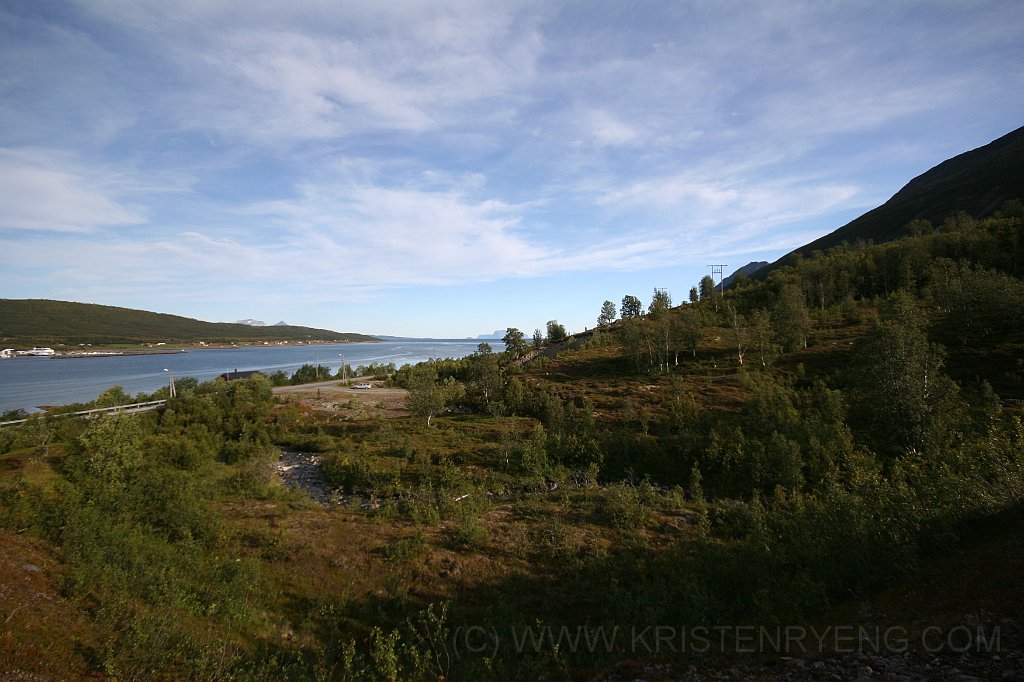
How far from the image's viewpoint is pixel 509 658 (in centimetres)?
882

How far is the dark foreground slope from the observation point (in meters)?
106

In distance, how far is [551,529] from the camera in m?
16.3

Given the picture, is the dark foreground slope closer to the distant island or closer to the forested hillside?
the forested hillside

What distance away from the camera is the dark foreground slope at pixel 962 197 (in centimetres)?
10629

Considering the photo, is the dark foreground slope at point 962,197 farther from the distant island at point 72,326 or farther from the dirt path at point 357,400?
the distant island at point 72,326

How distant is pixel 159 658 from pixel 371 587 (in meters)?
5.88

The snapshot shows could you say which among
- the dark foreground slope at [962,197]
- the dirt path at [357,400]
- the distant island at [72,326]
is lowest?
the dirt path at [357,400]

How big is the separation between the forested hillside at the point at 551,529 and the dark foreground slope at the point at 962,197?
107 metres

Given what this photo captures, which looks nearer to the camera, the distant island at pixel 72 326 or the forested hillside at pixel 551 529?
Result: the forested hillside at pixel 551 529

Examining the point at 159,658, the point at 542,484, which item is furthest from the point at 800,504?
the point at 159,658

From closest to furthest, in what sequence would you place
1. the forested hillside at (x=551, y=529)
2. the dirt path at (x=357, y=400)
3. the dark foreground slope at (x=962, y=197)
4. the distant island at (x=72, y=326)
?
1. the forested hillside at (x=551, y=529)
2. the dirt path at (x=357, y=400)
3. the dark foreground slope at (x=962, y=197)
4. the distant island at (x=72, y=326)

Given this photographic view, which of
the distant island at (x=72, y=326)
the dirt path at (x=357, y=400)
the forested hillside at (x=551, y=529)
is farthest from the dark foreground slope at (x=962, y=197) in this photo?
the distant island at (x=72, y=326)

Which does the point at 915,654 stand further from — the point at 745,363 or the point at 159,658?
the point at 745,363

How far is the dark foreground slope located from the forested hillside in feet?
350
